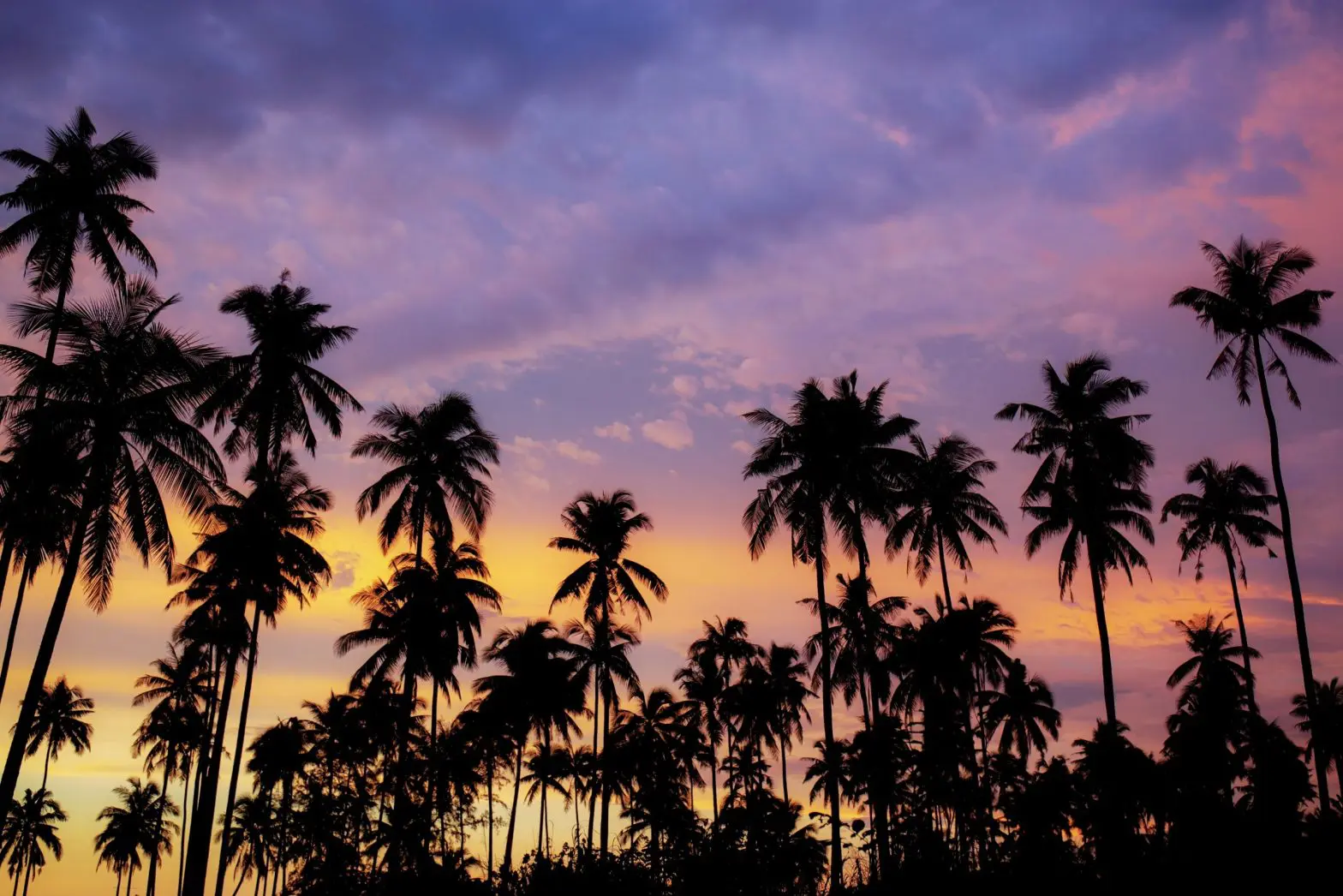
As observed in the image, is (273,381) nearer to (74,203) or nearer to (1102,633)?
(74,203)

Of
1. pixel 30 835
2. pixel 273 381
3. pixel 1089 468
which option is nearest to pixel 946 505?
pixel 1089 468

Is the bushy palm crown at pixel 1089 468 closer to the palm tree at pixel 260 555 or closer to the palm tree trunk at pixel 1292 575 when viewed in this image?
the palm tree trunk at pixel 1292 575

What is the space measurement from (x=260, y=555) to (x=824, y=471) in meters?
22.5

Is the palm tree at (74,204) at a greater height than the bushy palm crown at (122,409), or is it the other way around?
the palm tree at (74,204)

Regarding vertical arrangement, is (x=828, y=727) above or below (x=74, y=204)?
below

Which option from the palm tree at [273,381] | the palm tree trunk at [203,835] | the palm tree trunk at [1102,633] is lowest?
the palm tree trunk at [203,835]

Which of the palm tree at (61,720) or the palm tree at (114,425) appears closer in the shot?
the palm tree at (114,425)

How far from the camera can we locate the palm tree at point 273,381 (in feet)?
113

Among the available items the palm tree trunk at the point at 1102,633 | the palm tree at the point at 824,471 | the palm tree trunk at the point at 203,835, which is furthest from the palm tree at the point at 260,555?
the palm tree trunk at the point at 1102,633

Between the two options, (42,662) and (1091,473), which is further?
(1091,473)

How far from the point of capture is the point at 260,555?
35.4 m

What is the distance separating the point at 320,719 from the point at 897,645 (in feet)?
125

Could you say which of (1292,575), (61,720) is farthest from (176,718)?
(1292,575)

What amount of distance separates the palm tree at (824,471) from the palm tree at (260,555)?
18803 millimetres
